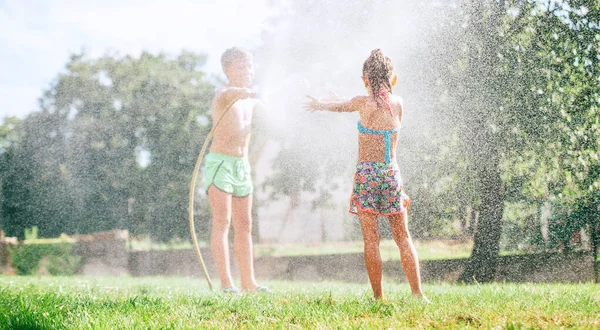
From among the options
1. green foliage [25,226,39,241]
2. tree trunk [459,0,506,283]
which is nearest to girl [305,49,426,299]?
tree trunk [459,0,506,283]

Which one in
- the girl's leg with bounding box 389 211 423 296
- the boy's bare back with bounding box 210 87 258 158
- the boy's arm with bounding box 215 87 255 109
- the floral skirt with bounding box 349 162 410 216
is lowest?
the girl's leg with bounding box 389 211 423 296

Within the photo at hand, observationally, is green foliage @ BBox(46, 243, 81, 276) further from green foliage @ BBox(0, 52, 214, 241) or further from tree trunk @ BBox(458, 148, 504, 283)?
tree trunk @ BBox(458, 148, 504, 283)

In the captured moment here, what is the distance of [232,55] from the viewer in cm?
455

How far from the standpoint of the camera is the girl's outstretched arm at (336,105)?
137 inches

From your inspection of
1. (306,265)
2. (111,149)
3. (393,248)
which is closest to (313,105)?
(306,265)

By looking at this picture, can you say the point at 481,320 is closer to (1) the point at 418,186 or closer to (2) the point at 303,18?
(1) the point at 418,186

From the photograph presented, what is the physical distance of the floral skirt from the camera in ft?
11.3

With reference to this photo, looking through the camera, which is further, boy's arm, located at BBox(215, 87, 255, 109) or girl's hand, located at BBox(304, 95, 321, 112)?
boy's arm, located at BBox(215, 87, 255, 109)

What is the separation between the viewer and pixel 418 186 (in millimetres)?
8008

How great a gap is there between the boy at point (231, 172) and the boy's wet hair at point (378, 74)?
1123mm

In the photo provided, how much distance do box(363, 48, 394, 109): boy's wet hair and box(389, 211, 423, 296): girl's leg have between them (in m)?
0.77

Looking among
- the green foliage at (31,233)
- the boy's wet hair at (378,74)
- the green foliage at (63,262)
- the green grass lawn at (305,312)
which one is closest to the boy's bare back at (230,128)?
the boy's wet hair at (378,74)

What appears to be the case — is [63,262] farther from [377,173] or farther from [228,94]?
[377,173]

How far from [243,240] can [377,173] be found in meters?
1.54
